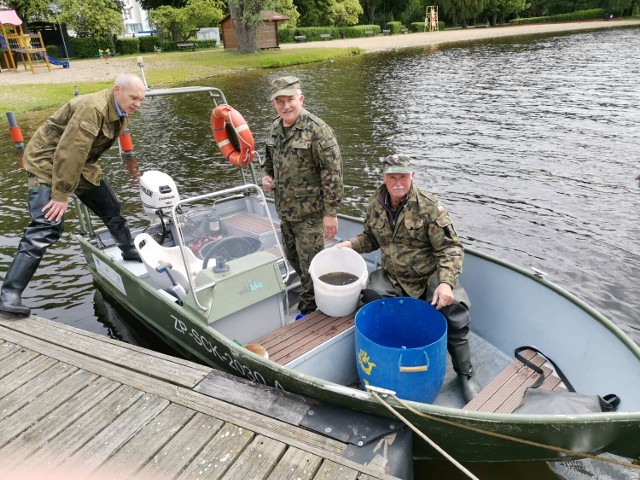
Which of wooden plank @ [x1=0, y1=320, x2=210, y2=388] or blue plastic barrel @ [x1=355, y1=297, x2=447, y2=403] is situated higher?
blue plastic barrel @ [x1=355, y1=297, x2=447, y2=403]

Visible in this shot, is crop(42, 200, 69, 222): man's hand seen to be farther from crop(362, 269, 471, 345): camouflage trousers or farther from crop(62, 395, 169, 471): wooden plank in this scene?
crop(362, 269, 471, 345): camouflage trousers

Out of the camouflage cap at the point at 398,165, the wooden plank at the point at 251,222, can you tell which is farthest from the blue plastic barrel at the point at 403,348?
the wooden plank at the point at 251,222

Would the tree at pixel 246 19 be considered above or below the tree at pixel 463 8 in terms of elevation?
below

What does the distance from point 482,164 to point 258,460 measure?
1054cm

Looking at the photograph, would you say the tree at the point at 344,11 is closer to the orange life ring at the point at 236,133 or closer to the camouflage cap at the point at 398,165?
the orange life ring at the point at 236,133

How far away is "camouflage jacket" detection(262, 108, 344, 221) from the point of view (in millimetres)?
4551

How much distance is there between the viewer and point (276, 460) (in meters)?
3.29

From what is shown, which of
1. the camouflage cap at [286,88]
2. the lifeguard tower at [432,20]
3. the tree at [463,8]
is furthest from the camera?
the lifeguard tower at [432,20]

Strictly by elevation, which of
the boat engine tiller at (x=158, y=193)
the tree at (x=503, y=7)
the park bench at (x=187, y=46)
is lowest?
the boat engine tiller at (x=158, y=193)

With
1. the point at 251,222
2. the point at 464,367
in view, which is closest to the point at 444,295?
the point at 464,367

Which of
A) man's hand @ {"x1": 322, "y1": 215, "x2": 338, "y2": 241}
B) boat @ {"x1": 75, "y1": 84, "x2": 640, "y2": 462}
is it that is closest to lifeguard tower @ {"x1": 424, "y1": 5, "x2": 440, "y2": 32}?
boat @ {"x1": 75, "y1": 84, "x2": 640, "y2": 462}

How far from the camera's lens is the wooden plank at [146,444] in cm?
326

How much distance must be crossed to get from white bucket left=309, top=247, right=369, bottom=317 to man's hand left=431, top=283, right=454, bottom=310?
2.79 feet

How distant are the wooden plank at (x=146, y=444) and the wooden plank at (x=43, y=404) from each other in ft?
2.88
